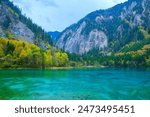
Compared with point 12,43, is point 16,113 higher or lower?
lower

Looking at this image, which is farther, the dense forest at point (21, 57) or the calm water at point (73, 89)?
the dense forest at point (21, 57)

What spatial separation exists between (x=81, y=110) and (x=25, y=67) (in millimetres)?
147867

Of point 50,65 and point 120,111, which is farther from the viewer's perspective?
point 50,65

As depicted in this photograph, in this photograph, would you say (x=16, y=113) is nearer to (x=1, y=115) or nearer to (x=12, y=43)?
(x=1, y=115)

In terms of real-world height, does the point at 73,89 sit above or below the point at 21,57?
below

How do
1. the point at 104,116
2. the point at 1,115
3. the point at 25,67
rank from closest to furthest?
1. the point at 104,116
2. the point at 1,115
3. the point at 25,67

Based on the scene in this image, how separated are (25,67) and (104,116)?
5905 inches

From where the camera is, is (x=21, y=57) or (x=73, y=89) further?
(x=21, y=57)

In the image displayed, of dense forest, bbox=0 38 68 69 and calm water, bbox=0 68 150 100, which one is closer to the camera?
calm water, bbox=0 68 150 100

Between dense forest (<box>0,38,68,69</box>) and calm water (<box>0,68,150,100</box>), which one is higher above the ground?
dense forest (<box>0,38,68,69</box>)

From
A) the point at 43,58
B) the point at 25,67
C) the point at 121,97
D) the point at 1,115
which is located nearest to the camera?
the point at 1,115

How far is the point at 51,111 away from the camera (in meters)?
25.9

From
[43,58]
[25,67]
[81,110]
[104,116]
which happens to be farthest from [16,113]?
[43,58]

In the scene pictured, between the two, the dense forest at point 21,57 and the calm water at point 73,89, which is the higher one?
the dense forest at point 21,57
